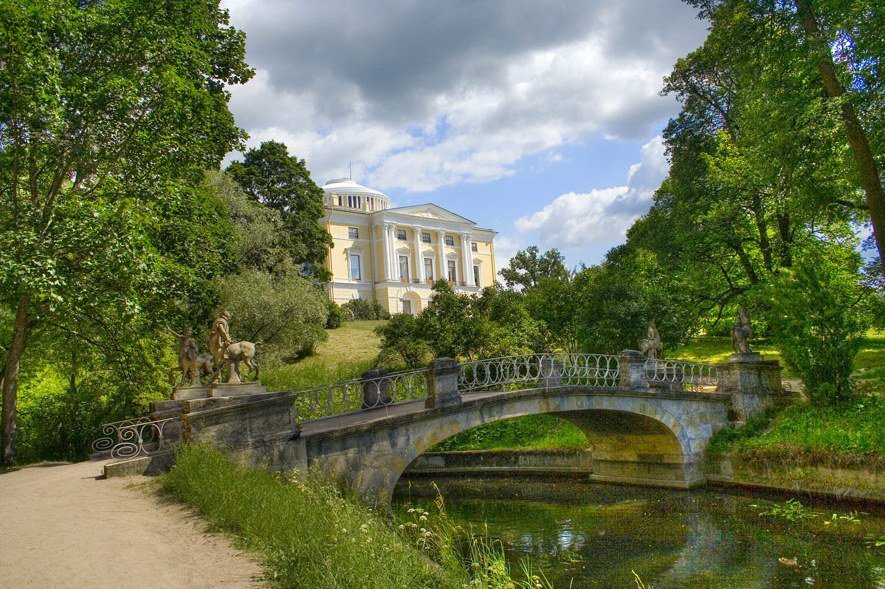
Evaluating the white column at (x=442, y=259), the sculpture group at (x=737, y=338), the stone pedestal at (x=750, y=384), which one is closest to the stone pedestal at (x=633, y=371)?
the sculpture group at (x=737, y=338)

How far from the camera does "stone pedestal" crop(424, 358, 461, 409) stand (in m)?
12.9

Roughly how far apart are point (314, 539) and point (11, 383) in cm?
1088

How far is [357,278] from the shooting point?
58.3 meters

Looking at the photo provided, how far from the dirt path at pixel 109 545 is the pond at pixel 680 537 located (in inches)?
135

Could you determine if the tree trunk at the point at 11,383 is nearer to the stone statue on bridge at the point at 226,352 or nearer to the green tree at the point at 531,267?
the stone statue on bridge at the point at 226,352

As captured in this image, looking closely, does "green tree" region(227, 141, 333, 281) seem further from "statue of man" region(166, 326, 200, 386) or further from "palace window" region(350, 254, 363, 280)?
"statue of man" region(166, 326, 200, 386)

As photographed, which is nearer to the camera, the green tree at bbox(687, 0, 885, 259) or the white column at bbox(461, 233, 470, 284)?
the green tree at bbox(687, 0, 885, 259)

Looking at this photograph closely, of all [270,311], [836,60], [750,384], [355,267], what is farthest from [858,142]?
[355,267]

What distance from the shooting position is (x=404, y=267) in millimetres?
60469

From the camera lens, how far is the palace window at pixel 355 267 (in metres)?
58.1

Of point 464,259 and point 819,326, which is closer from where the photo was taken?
point 819,326

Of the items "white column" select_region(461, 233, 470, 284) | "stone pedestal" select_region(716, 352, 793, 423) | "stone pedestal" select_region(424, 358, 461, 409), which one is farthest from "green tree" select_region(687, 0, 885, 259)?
"white column" select_region(461, 233, 470, 284)

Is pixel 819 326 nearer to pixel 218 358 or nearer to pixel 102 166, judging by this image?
pixel 218 358

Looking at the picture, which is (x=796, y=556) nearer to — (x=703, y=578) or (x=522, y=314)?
(x=703, y=578)
